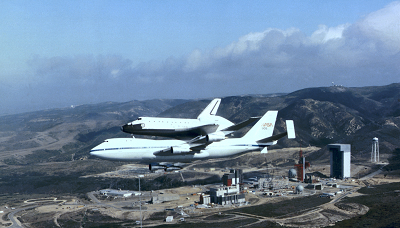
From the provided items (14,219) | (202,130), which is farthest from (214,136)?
(14,219)

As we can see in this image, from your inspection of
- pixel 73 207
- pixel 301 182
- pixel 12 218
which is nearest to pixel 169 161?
pixel 73 207

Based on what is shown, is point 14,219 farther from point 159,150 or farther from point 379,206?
point 379,206

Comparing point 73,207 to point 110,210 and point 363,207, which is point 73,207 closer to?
point 110,210

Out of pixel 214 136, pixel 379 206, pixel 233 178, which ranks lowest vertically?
pixel 379 206

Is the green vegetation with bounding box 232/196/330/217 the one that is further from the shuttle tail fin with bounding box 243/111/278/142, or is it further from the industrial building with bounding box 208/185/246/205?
the shuttle tail fin with bounding box 243/111/278/142

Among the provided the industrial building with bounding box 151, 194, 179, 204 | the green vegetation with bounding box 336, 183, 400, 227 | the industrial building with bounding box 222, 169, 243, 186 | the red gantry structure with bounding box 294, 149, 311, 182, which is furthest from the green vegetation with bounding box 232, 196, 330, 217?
the red gantry structure with bounding box 294, 149, 311, 182

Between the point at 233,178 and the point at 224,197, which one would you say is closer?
the point at 224,197
